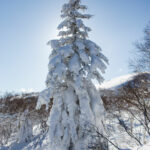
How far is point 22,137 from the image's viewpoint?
634 inches

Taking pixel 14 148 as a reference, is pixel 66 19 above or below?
above

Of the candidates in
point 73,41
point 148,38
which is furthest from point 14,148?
point 148,38

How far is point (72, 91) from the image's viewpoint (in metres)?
6.97

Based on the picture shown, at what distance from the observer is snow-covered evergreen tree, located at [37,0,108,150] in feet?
19.8

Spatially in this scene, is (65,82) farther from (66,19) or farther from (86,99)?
(66,19)

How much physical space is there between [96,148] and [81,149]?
3.48 feet

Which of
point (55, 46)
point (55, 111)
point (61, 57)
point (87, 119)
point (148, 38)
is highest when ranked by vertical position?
point (148, 38)

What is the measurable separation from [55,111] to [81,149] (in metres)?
2.15

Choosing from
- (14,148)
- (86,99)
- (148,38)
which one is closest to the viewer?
(86,99)

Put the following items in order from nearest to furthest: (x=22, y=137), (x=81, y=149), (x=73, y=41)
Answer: (x=81, y=149), (x=73, y=41), (x=22, y=137)

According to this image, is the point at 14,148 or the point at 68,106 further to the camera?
the point at 14,148

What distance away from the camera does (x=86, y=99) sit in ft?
20.6

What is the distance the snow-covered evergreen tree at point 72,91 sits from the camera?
6.04 metres

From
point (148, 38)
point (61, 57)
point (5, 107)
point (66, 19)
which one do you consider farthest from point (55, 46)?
point (5, 107)
